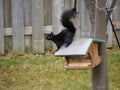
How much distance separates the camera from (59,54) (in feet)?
11.2

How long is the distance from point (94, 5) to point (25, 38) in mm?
3340

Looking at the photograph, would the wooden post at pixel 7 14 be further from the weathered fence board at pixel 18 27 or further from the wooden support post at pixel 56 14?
the wooden support post at pixel 56 14

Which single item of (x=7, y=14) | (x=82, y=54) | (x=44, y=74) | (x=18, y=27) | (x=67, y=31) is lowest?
(x=44, y=74)

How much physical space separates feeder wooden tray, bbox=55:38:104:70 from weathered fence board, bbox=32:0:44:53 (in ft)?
11.1

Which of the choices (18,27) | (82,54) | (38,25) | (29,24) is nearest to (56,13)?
(38,25)

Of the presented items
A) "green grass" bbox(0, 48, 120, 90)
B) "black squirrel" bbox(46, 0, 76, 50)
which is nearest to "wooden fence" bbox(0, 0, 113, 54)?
"green grass" bbox(0, 48, 120, 90)

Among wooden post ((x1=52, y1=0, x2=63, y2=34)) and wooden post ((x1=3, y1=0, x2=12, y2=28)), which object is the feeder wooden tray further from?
wooden post ((x1=3, y1=0, x2=12, y2=28))

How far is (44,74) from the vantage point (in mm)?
5891

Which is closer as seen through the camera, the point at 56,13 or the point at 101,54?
the point at 101,54

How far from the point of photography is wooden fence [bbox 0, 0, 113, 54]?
6.91 metres

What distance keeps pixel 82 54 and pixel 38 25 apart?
12.5 feet

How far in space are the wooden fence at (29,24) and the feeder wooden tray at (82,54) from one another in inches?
131

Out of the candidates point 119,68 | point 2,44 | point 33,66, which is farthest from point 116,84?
point 2,44

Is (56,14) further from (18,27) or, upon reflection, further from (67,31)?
(67,31)
